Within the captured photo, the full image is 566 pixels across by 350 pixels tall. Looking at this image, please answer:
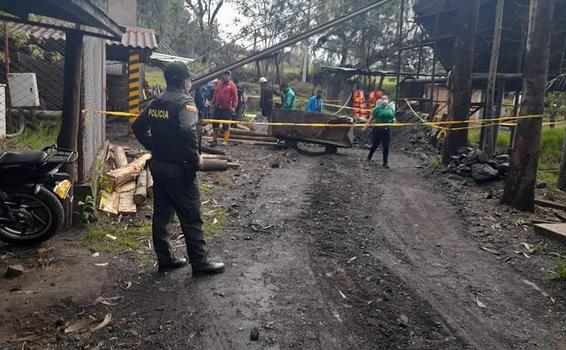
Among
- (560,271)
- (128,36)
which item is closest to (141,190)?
(560,271)

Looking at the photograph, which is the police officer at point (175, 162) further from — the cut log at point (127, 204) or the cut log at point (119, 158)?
the cut log at point (119, 158)

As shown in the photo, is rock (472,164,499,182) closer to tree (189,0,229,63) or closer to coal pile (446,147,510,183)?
coal pile (446,147,510,183)

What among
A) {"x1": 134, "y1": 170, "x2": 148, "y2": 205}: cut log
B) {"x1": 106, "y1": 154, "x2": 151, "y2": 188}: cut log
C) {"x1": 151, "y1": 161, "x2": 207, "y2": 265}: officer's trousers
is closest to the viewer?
{"x1": 151, "y1": 161, "x2": 207, "y2": 265}: officer's trousers

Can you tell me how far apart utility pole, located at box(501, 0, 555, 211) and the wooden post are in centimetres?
671

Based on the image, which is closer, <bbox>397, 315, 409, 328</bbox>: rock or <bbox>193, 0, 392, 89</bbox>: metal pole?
<bbox>397, 315, 409, 328</bbox>: rock

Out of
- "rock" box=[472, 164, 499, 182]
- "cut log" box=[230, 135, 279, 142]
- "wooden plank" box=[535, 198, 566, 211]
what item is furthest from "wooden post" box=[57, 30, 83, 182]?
"cut log" box=[230, 135, 279, 142]

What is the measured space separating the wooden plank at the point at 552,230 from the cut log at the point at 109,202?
577cm

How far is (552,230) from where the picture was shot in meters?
6.77

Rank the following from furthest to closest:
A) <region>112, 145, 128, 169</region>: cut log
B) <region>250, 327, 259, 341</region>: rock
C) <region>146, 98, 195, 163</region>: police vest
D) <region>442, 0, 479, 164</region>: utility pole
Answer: <region>442, 0, 479, 164</region>: utility pole
<region>112, 145, 128, 169</region>: cut log
<region>146, 98, 195, 163</region>: police vest
<region>250, 327, 259, 341</region>: rock

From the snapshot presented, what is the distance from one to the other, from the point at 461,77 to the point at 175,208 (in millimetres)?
9327

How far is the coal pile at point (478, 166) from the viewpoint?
10188mm

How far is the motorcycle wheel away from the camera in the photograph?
5457 millimetres

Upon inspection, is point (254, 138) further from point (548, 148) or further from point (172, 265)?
point (172, 265)

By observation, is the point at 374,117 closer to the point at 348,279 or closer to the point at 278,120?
the point at 278,120
